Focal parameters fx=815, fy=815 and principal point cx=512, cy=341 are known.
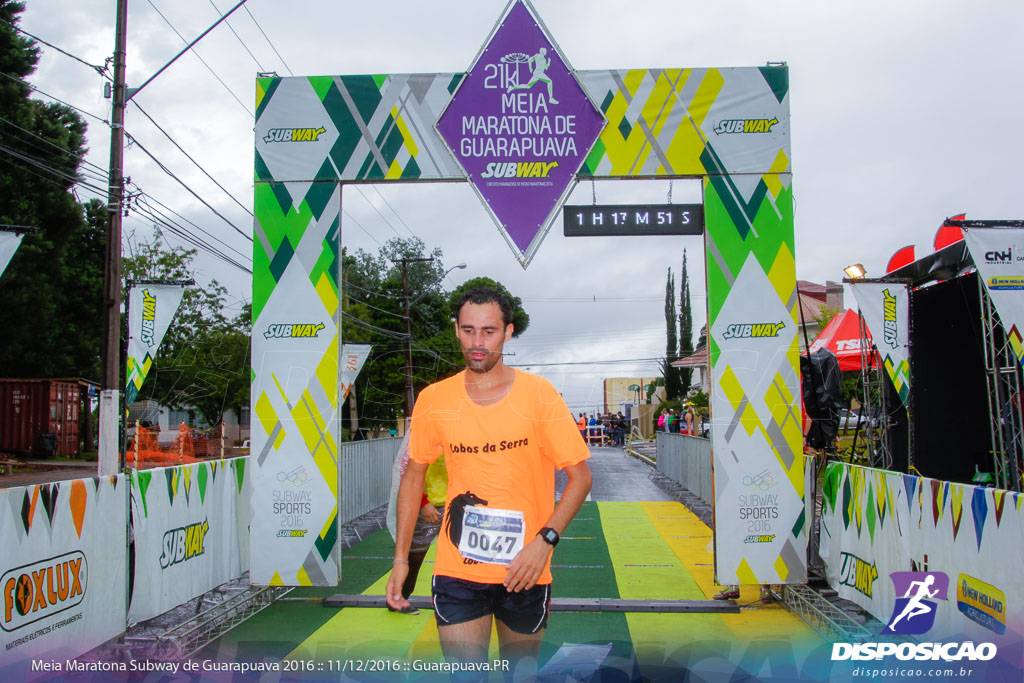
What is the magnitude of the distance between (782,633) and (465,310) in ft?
15.2

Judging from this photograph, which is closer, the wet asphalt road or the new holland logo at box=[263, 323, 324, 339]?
the new holland logo at box=[263, 323, 324, 339]

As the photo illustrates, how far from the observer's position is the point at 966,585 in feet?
16.6

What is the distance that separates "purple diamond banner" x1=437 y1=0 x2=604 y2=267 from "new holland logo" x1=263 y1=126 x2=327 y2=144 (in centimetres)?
119

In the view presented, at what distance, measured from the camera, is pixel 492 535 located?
3.26 metres

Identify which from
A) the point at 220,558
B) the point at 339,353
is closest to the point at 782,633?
the point at 339,353

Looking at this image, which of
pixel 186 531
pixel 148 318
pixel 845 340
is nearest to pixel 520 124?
pixel 186 531

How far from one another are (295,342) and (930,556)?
5.53 metres

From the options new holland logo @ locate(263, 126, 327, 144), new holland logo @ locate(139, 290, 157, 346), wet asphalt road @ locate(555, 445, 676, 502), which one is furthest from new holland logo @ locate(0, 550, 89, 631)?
wet asphalt road @ locate(555, 445, 676, 502)

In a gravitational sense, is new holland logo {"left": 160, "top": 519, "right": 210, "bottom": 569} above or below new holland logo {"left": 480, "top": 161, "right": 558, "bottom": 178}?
below

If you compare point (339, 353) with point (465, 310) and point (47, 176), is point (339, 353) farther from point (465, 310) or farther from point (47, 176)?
point (47, 176)

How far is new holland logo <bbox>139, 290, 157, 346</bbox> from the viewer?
1170 cm

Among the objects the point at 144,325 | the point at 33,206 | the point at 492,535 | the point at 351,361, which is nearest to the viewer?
the point at 492,535

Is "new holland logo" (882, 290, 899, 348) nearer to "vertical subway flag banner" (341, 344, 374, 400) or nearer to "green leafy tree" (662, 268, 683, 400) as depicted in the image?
"vertical subway flag banner" (341, 344, 374, 400)

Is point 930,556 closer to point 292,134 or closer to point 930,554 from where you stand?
point 930,554
